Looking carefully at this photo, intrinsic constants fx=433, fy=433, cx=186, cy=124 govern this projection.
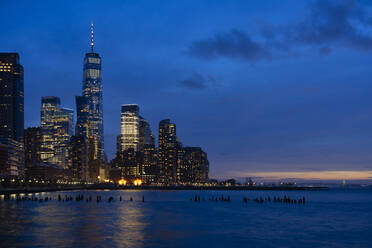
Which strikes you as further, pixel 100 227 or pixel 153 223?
pixel 153 223

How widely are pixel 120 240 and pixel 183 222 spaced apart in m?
24.6

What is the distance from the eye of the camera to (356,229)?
69562 mm

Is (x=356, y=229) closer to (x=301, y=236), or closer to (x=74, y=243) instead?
(x=301, y=236)

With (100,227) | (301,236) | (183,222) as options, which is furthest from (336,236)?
(100,227)

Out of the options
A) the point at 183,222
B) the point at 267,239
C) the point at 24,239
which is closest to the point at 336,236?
the point at 267,239

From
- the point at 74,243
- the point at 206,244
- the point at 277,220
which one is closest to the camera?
the point at 74,243

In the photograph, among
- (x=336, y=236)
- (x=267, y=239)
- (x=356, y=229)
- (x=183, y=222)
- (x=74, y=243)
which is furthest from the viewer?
(x=183, y=222)

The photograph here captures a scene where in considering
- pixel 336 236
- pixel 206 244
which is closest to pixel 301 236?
pixel 336 236

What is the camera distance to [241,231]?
63.8 meters

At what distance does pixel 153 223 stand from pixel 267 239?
22.0m

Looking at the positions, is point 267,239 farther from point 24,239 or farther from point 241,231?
point 24,239

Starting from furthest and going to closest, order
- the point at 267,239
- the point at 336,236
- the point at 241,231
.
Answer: the point at 241,231 → the point at 336,236 → the point at 267,239

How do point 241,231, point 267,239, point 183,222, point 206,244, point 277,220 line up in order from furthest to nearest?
point 277,220 < point 183,222 < point 241,231 < point 267,239 < point 206,244

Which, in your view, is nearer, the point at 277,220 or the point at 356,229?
the point at 356,229
